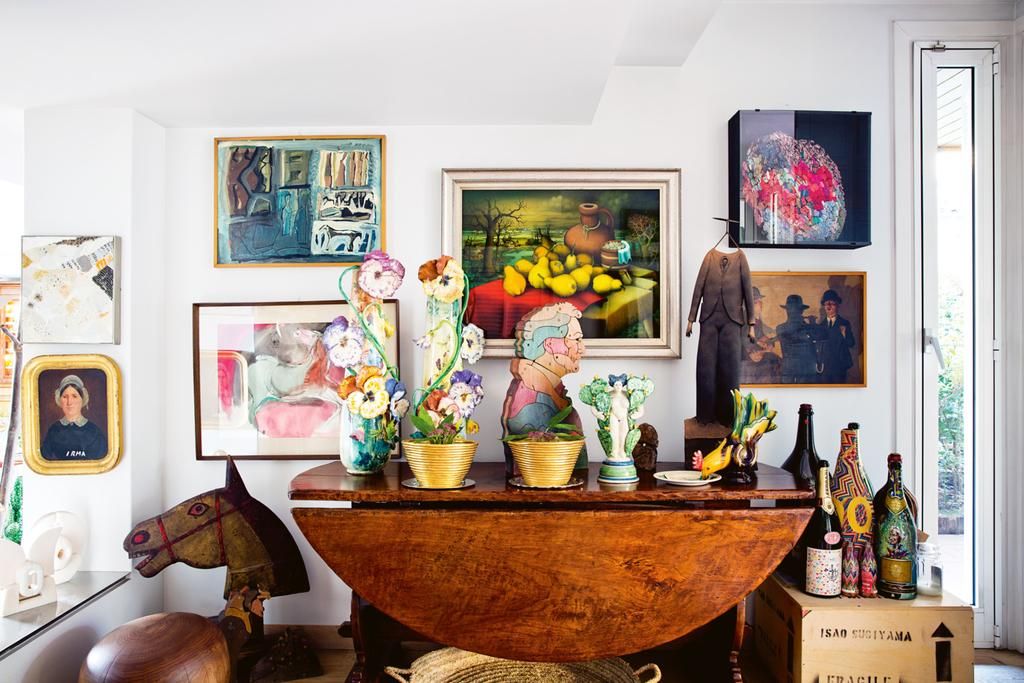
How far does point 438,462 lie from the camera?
1.75m

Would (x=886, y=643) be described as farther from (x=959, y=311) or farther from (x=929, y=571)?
(x=959, y=311)

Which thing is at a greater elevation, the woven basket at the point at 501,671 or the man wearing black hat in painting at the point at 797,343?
the man wearing black hat in painting at the point at 797,343

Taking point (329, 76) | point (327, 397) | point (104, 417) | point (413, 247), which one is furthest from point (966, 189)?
point (104, 417)

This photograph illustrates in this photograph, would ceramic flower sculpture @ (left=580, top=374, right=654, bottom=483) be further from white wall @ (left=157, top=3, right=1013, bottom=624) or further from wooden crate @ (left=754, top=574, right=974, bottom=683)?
wooden crate @ (left=754, top=574, right=974, bottom=683)

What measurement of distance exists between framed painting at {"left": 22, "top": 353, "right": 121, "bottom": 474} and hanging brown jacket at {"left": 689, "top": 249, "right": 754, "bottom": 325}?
76.7 inches

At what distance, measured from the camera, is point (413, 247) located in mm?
2340

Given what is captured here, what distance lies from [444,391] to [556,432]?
35 centimetres

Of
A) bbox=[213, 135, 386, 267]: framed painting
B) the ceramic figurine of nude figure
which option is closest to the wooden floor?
the ceramic figurine of nude figure

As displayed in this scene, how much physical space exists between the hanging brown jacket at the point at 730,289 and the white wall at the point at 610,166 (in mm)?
240

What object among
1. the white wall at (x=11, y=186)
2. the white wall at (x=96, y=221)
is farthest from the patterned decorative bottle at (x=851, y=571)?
the white wall at (x=11, y=186)

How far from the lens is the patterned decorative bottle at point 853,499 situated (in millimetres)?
2000

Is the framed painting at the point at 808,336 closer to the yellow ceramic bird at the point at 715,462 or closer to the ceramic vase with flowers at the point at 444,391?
the yellow ceramic bird at the point at 715,462

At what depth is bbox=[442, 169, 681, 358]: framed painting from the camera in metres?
2.30

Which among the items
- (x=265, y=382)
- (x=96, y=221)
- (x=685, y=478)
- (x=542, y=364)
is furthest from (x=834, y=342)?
(x=96, y=221)
